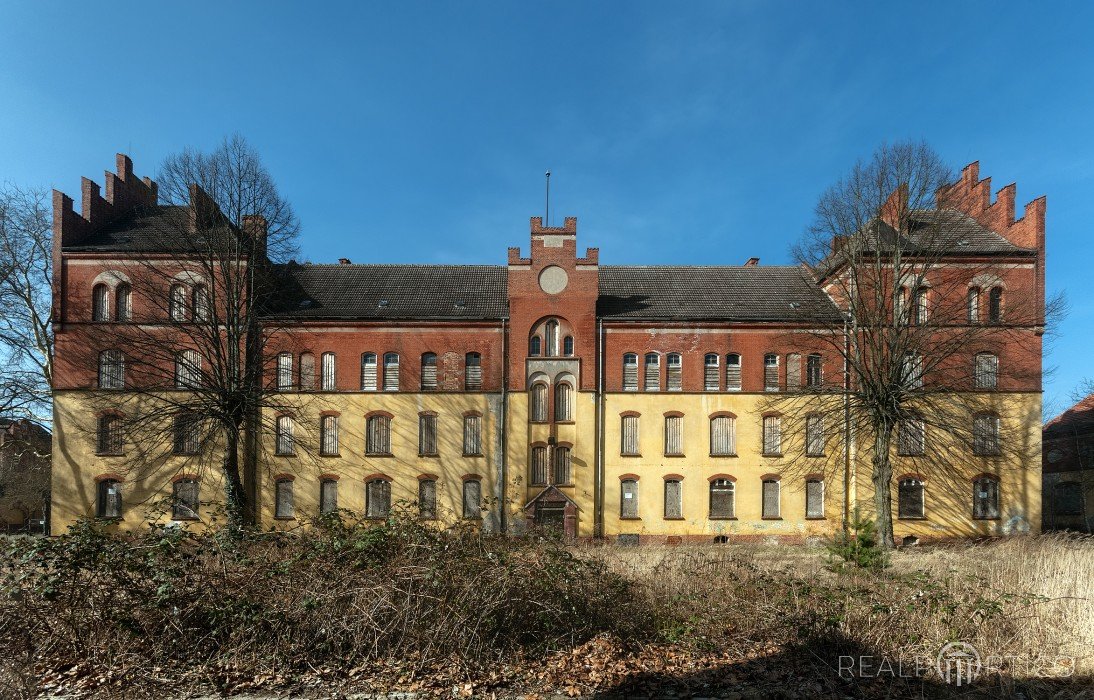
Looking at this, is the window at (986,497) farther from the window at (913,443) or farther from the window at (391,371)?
the window at (391,371)

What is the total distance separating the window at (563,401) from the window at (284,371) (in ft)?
37.6

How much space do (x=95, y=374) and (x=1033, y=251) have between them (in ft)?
130

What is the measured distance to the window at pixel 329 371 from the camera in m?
26.3

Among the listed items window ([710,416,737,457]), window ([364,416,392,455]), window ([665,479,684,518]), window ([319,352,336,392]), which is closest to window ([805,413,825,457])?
window ([710,416,737,457])

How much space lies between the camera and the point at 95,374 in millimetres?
25422

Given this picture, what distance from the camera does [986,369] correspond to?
25.3m

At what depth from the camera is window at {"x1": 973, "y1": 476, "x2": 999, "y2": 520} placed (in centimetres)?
2538

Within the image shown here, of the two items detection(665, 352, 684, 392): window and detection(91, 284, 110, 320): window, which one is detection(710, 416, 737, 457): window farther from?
detection(91, 284, 110, 320): window

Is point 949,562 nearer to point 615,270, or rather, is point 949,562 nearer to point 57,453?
point 615,270

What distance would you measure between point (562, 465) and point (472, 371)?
5.65 m

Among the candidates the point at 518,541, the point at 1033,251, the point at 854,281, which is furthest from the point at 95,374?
the point at 1033,251

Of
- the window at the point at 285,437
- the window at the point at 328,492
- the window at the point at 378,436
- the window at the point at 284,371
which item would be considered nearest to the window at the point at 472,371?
the window at the point at 378,436

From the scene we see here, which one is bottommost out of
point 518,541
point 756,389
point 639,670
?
point 639,670

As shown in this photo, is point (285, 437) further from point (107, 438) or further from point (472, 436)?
point (472, 436)
